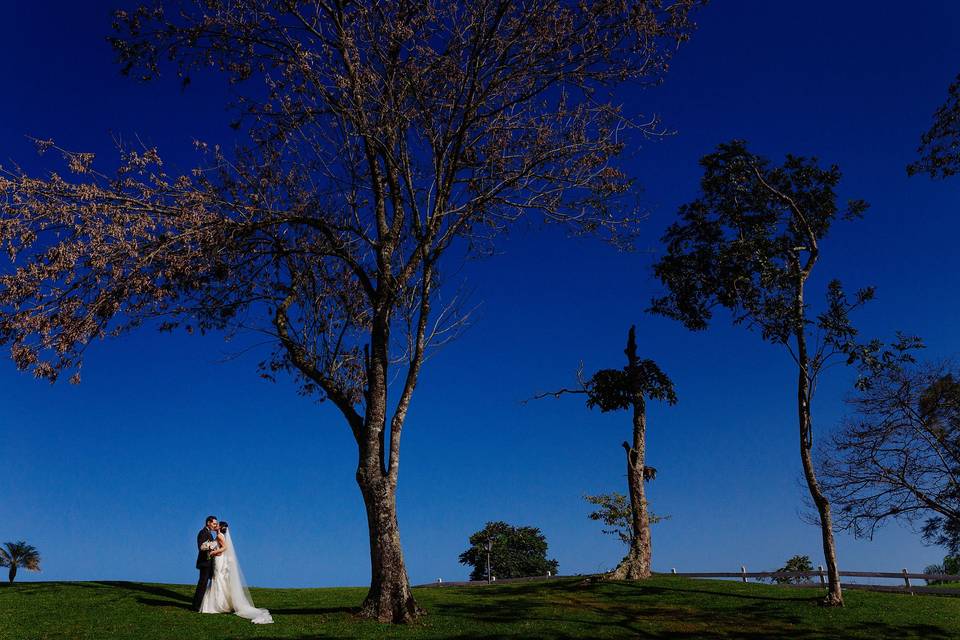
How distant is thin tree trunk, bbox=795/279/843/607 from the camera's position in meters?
24.1

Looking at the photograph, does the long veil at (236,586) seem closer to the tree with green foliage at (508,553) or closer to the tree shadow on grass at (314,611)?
the tree shadow on grass at (314,611)

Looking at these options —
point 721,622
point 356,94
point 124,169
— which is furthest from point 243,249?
point 721,622

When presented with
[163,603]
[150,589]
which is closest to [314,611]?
[163,603]

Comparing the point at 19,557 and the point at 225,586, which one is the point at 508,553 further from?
the point at 225,586

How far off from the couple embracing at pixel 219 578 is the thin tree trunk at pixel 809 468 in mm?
18179

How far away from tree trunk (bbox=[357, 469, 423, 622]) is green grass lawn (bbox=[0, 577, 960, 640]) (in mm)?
528

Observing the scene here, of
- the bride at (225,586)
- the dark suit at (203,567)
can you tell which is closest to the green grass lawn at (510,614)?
the dark suit at (203,567)

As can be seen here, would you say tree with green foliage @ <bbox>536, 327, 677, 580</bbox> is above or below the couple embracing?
above

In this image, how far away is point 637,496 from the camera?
3247 centimetres

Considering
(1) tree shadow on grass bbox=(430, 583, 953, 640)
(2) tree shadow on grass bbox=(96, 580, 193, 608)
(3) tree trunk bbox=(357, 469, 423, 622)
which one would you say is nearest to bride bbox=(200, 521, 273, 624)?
(2) tree shadow on grass bbox=(96, 580, 193, 608)

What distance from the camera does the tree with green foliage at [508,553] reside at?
87500mm

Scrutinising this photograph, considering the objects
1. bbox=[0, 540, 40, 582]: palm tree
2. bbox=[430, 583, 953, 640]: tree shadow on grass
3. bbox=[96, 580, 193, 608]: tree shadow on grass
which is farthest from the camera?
bbox=[0, 540, 40, 582]: palm tree

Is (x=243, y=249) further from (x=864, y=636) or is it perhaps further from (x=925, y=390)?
(x=925, y=390)

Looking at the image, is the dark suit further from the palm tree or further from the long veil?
the palm tree
